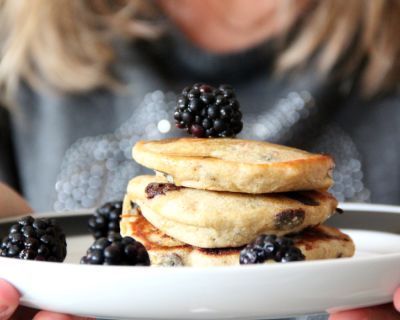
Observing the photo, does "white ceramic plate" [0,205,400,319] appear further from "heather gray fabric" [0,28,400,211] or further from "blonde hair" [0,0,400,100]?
"blonde hair" [0,0,400,100]

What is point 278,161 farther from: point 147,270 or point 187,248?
point 147,270

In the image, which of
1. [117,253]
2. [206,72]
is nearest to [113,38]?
[206,72]

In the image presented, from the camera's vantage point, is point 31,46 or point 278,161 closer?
point 278,161

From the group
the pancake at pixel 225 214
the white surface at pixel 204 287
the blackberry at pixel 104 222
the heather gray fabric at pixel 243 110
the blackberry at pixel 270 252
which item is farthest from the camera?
the heather gray fabric at pixel 243 110

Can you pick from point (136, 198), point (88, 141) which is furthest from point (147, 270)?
point (88, 141)

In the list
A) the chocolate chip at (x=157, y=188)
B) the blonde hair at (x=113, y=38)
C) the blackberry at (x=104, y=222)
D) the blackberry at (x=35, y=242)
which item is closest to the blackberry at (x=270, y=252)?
the chocolate chip at (x=157, y=188)

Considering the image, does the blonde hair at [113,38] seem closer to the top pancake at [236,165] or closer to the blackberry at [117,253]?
the top pancake at [236,165]
